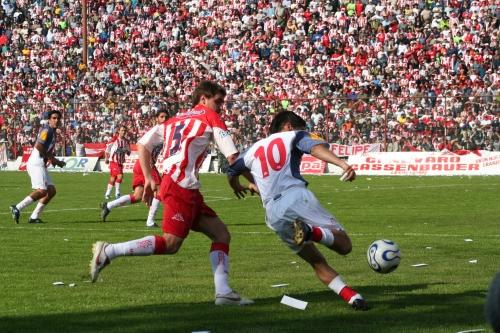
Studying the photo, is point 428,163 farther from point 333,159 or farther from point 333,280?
point 333,159

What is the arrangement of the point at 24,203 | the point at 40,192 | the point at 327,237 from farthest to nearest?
the point at 40,192
the point at 24,203
the point at 327,237

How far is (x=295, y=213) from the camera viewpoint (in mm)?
9969

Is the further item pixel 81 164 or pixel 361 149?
pixel 81 164

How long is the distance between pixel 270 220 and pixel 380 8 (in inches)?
1579

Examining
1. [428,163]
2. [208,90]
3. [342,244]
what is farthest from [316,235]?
[428,163]

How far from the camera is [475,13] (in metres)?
46.2

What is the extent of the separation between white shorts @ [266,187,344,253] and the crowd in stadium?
99.1 ft

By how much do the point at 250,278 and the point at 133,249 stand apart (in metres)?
2.45

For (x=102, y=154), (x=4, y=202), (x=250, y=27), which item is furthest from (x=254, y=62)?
(x=4, y=202)

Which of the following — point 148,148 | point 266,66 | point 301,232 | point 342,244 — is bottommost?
point 266,66

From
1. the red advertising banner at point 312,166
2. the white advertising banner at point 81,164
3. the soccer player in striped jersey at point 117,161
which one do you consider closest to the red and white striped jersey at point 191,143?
the soccer player in striped jersey at point 117,161

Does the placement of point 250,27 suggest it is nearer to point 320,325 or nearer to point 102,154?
point 102,154

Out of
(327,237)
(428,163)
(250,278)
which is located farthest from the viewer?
(428,163)

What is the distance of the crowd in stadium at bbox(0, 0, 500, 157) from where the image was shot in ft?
140
